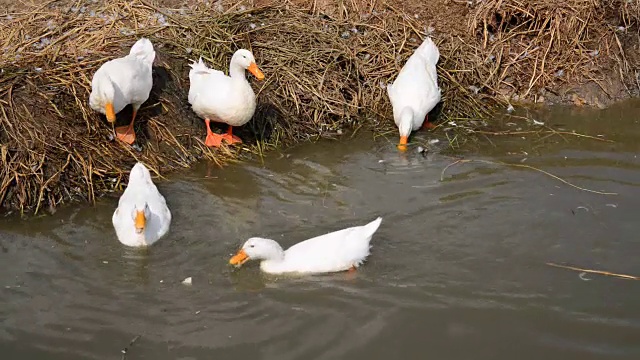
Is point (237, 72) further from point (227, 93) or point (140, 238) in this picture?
point (140, 238)

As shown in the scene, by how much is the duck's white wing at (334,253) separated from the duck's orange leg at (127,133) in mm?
2455

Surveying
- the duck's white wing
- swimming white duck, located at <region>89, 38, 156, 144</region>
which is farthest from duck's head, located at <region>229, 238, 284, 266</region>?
swimming white duck, located at <region>89, 38, 156, 144</region>

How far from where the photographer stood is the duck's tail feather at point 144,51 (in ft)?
23.2

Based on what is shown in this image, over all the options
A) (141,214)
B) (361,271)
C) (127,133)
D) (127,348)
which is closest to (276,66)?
(127,133)

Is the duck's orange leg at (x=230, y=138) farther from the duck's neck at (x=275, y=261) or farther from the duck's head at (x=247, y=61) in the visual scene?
the duck's neck at (x=275, y=261)

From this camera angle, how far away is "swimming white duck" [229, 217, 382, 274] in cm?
522

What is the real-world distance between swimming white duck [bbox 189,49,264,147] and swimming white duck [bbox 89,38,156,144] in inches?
19.2

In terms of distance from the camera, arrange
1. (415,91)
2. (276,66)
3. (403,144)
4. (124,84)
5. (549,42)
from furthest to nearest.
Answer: (549,42)
(276,66)
(415,91)
(403,144)
(124,84)

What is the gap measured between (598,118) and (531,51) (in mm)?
1302

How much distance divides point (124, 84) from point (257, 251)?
241 centimetres

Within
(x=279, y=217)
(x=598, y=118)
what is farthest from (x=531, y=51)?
(x=279, y=217)

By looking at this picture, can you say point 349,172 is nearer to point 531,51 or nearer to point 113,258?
point 113,258

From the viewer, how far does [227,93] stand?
22.7 ft

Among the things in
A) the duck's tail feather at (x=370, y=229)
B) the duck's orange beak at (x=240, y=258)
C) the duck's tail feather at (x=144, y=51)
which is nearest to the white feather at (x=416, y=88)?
the duck's tail feather at (x=370, y=229)
